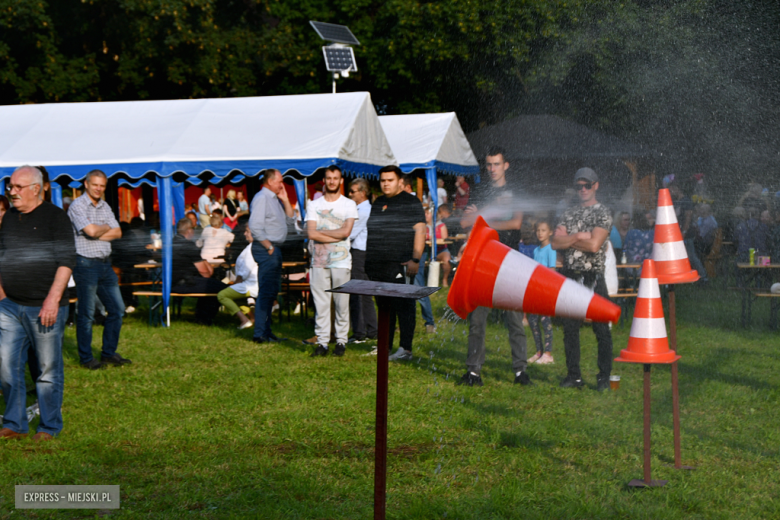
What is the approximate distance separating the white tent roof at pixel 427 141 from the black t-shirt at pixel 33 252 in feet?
32.2

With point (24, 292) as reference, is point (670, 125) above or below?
above

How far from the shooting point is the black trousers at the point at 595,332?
593cm

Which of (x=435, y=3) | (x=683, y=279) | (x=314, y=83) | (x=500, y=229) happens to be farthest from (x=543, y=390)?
(x=314, y=83)

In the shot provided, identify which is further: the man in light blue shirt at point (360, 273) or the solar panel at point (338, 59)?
the solar panel at point (338, 59)

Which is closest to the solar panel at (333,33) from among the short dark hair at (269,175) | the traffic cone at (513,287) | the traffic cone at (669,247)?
the short dark hair at (269,175)

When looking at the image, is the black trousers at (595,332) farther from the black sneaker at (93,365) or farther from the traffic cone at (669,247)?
the black sneaker at (93,365)

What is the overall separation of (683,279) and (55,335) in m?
3.97

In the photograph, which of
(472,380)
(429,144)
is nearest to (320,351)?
(472,380)

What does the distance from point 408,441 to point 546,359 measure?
9.11 ft

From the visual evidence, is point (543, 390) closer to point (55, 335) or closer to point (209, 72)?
point (55, 335)

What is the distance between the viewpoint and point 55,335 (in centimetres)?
491

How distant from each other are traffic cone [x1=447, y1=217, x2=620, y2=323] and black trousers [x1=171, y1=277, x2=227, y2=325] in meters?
7.15

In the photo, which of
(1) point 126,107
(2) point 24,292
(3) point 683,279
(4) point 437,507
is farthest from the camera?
(1) point 126,107

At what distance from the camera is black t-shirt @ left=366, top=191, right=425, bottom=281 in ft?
23.5
